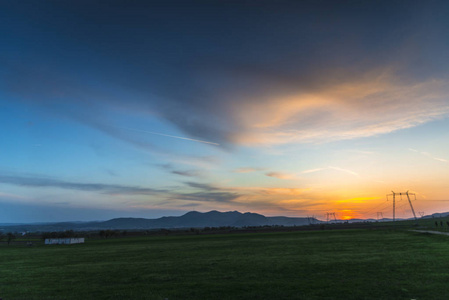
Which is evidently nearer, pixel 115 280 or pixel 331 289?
pixel 331 289

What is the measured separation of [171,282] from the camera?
A: 19.8 meters

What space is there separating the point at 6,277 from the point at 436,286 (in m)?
33.8

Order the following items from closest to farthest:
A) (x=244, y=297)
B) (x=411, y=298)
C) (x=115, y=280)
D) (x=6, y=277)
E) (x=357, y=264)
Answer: (x=411, y=298) < (x=244, y=297) < (x=115, y=280) < (x=357, y=264) < (x=6, y=277)

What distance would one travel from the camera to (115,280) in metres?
21.5

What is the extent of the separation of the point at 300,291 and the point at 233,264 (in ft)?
37.8

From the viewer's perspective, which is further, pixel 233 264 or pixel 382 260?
pixel 233 264

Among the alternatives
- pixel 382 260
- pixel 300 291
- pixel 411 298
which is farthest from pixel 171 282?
pixel 382 260

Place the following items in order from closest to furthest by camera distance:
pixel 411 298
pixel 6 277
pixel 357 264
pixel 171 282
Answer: pixel 411 298 < pixel 171 282 < pixel 357 264 < pixel 6 277

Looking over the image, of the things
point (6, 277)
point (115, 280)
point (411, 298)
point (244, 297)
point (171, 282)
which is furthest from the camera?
point (6, 277)

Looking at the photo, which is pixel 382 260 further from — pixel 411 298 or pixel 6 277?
pixel 6 277

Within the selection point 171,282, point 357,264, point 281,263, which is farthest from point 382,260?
point 171,282

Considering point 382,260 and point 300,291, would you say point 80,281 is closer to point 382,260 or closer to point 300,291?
point 300,291

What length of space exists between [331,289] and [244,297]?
5.13m

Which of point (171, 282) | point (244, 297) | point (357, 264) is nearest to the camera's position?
point (244, 297)
